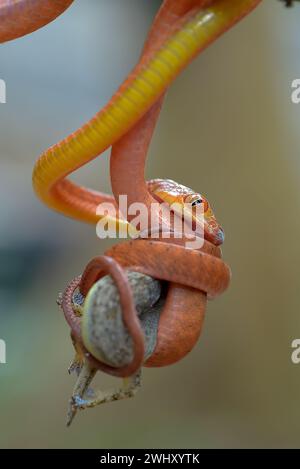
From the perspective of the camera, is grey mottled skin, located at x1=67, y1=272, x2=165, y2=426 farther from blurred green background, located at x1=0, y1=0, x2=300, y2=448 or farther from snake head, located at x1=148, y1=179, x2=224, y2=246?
blurred green background, located at x1=0, y1=0, x2=300, y2=448

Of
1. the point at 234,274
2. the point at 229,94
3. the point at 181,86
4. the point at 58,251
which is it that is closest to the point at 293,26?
the point at 229,94

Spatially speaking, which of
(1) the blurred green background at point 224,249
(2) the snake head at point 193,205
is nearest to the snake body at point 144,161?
(2) the snake head at point 193,205

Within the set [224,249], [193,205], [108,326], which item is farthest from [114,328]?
[224,249]

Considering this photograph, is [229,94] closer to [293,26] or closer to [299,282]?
[293,26]

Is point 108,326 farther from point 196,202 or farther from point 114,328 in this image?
point 196,202

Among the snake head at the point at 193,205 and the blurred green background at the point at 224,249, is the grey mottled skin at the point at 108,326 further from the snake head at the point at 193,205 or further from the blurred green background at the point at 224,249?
the blurred green background at the point at 224,249

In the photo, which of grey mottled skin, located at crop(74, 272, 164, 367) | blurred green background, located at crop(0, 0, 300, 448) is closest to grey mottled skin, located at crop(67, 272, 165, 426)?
grey mottled skin, located at crop(74, 272, 164, 367)
